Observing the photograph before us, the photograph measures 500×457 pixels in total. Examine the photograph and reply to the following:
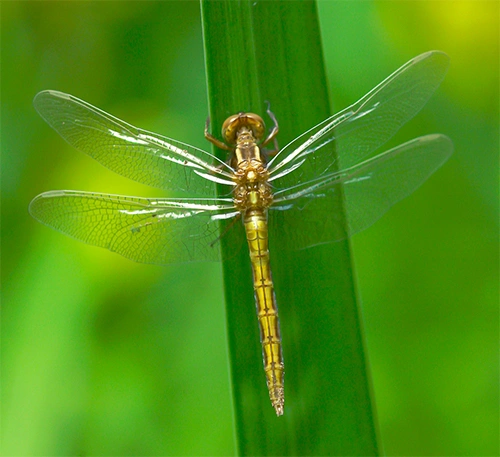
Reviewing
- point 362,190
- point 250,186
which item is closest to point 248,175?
point 250,186

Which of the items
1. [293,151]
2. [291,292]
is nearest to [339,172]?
[293,151]


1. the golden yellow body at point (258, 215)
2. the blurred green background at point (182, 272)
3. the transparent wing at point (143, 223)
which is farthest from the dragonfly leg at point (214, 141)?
Answer: the blurred green background at point (182, 272)

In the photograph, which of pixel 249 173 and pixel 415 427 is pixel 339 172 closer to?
pixel 249 173

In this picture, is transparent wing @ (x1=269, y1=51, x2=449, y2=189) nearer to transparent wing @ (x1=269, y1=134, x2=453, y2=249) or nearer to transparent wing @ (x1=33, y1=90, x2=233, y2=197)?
transparent wing @ (x1=269, y1=134, x2=453, y2=249)

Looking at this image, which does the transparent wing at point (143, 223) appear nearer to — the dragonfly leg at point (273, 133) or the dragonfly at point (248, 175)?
the dragonfly at point (248, 175)

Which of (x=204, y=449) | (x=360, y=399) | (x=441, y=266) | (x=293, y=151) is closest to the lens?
(x=360, y=399)

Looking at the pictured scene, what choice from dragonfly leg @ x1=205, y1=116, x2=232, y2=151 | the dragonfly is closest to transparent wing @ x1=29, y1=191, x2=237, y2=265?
the dragonfly
